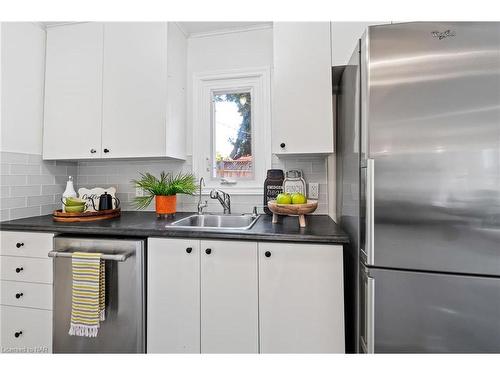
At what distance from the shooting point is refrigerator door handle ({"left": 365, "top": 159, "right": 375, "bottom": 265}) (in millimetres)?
1088

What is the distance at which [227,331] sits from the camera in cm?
137

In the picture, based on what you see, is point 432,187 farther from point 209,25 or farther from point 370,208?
point 209,25

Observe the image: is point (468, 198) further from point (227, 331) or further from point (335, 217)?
point (227, 331)

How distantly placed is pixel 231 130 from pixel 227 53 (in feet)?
2.02

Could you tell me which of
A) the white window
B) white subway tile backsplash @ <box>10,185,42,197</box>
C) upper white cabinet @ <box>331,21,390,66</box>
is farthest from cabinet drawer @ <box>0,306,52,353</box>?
upper white cabinet @ <box>331,21,390,66</box>

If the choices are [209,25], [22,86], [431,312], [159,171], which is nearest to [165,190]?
[159,171]

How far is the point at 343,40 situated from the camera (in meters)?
1.54

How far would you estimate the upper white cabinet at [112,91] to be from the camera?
183 centimetres

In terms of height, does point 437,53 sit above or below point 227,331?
above

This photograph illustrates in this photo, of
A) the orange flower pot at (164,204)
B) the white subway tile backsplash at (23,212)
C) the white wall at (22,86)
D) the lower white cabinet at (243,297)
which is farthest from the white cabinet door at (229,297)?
the white wall at (22,86)
